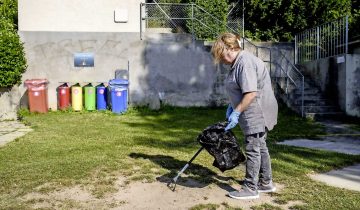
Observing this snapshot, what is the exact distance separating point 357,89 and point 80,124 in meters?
7.49

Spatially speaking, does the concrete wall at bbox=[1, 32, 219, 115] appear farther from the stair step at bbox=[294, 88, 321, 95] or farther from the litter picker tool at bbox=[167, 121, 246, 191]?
the litter picker tool at bbox=[167, 121, 246, 191]

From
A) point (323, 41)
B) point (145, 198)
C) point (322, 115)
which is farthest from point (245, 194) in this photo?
point (323, 41)

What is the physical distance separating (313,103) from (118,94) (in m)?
5.64

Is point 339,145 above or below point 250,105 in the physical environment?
below

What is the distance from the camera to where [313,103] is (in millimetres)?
12773

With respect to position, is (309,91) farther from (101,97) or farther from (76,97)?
(76,97)

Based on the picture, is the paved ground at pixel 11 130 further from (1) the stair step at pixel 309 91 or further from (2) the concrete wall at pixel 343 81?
(2) the concrete wall at pixel 343 81

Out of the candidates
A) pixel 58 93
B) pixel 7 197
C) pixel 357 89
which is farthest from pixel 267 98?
pixel 58 93

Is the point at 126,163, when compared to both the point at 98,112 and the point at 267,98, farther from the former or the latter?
the point at 98,112

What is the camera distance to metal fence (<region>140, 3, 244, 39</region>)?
570 inches

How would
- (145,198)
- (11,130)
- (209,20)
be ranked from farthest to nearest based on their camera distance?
1. (209,20)
2. (11,130)
3. (145,198)

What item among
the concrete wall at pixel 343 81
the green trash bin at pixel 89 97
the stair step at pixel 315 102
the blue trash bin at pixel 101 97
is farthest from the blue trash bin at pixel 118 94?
the concrete wall at pixel 343 81

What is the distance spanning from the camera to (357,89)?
39.8 ft

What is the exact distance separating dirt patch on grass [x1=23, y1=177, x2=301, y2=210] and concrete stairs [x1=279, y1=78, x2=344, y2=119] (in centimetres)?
765
